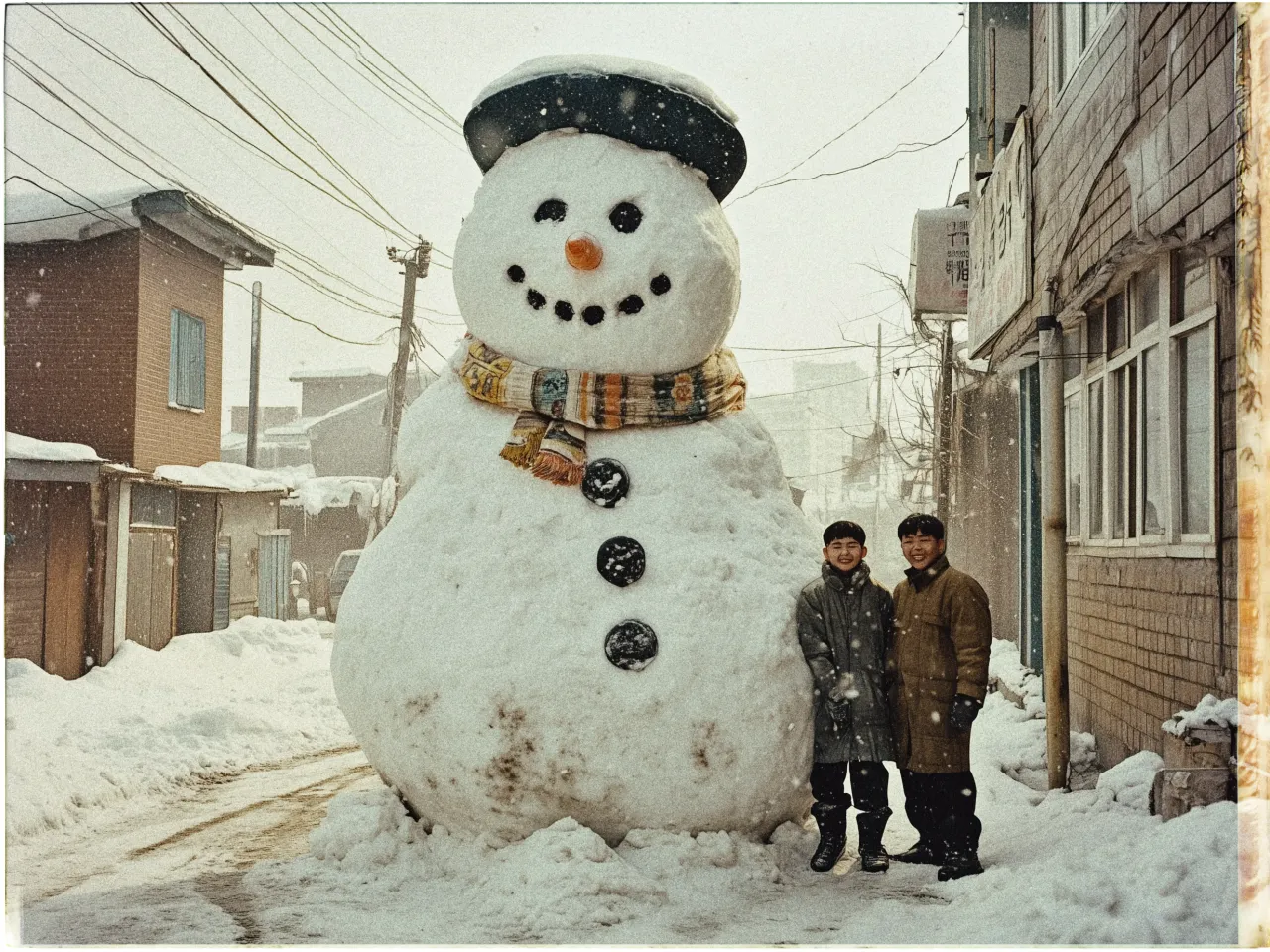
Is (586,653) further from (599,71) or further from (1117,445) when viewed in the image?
(1117,445)

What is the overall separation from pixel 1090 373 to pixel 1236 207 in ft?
8.93

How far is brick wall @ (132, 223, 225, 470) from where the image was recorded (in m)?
10.6

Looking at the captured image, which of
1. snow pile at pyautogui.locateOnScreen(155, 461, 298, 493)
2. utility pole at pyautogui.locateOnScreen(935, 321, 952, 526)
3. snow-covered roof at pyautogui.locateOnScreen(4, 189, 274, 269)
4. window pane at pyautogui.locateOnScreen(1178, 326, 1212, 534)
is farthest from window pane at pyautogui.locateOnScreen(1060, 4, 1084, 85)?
snow pile at pyautogui.locateOnScreen(155, 461, 298, 493)

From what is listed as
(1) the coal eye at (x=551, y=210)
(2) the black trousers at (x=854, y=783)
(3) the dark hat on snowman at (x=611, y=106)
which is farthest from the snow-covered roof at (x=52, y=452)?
(2) the black trousers at (x=854, y=783)

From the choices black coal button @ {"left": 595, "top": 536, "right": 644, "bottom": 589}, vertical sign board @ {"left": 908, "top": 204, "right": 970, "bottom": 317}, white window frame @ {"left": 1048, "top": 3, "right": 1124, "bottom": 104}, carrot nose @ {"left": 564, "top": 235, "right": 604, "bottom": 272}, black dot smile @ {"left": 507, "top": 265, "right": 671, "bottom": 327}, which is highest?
white window frame @ {"left": 1048, "top": 3, "right": 1124, "bottom": 104}

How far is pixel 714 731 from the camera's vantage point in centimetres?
450

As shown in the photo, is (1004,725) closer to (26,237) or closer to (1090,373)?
(1090,373)

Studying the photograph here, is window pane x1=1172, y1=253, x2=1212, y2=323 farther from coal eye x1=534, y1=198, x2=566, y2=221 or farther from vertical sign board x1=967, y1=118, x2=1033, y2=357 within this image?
vertical sign board x1=967, y1=118, x2=1033, y2=357

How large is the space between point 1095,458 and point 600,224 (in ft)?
11.6

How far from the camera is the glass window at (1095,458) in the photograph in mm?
6676

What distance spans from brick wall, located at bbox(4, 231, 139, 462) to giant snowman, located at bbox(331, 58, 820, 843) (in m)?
6.13

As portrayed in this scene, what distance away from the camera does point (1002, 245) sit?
354 inches

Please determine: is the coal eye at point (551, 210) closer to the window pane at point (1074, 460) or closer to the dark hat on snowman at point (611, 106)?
the dark hat on snowman at point (611, 106)

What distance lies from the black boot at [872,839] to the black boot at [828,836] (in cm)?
8
